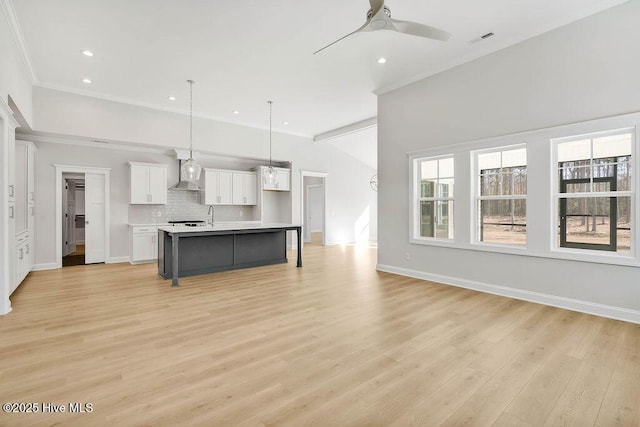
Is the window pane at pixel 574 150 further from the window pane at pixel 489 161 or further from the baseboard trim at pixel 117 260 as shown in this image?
the baseboard trim at pixel 117 260

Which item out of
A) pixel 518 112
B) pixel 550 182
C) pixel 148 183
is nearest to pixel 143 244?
pixel 148 183

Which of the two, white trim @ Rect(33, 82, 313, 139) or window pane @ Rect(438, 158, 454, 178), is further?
white trim @ Rect(33, 82, 313, 139)

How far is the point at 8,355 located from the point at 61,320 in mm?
856

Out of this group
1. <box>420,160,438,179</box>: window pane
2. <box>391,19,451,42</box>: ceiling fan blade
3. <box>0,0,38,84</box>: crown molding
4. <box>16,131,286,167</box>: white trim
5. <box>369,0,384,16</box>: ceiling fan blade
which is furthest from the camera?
<box>16,131,286,167</box>: white trim

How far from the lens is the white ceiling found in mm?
3484

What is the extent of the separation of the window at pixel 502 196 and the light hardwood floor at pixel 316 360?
3.23 feet

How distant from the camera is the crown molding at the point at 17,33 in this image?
11.2 feet

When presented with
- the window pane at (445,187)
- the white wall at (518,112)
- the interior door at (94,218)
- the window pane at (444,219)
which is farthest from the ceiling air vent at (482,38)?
the interior door at (94,218)

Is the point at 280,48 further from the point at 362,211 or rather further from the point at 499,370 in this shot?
the point at 362,211

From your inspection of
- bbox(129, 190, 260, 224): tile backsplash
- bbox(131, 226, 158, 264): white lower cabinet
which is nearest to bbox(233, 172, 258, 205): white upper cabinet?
bbox(129, 190, 260, 224): tile backsplash

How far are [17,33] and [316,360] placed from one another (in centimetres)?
525

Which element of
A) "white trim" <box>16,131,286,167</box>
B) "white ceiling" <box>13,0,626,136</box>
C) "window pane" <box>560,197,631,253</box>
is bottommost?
"window pane" <box>560,197,631,253</box>

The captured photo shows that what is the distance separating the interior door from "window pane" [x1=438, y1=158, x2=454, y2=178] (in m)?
7.03

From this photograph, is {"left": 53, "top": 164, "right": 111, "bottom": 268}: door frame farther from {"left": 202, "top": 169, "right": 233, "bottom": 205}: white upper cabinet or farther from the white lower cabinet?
{"left": 202, "top": 169, "right": 233, "bottom": 205}: white upper cabinet
